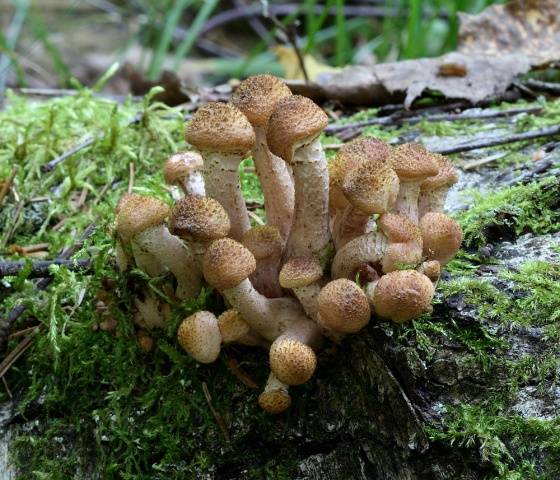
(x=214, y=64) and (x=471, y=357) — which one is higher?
(x=471, y=357)

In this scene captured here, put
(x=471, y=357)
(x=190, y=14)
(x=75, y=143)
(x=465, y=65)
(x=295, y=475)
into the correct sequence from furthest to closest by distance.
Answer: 1. (x=190, y=14)
2. (x=465, y=65)
3. (x=75, y=143)
4. (x=295, y=475)
5. (x=471, y=357)

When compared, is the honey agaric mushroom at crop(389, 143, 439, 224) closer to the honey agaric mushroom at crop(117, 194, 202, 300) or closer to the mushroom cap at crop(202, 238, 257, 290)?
the mushroom cap at crop(202, 238, 257, 290)

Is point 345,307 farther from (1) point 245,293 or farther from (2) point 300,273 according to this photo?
(1) point 245,293

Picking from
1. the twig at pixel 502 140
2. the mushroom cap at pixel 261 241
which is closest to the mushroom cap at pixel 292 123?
the mushroom cap at pixel 261 241

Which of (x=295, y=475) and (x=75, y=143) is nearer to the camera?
(x=295, y=475)

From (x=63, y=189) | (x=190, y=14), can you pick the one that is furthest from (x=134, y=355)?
(x=190, y=14)

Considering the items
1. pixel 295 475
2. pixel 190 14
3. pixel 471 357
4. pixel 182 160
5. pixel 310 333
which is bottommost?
pixel 190 14

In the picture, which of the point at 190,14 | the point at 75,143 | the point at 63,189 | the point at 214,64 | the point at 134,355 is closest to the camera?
the point at 134,355

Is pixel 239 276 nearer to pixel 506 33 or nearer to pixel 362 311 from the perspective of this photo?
pixel 362 311
